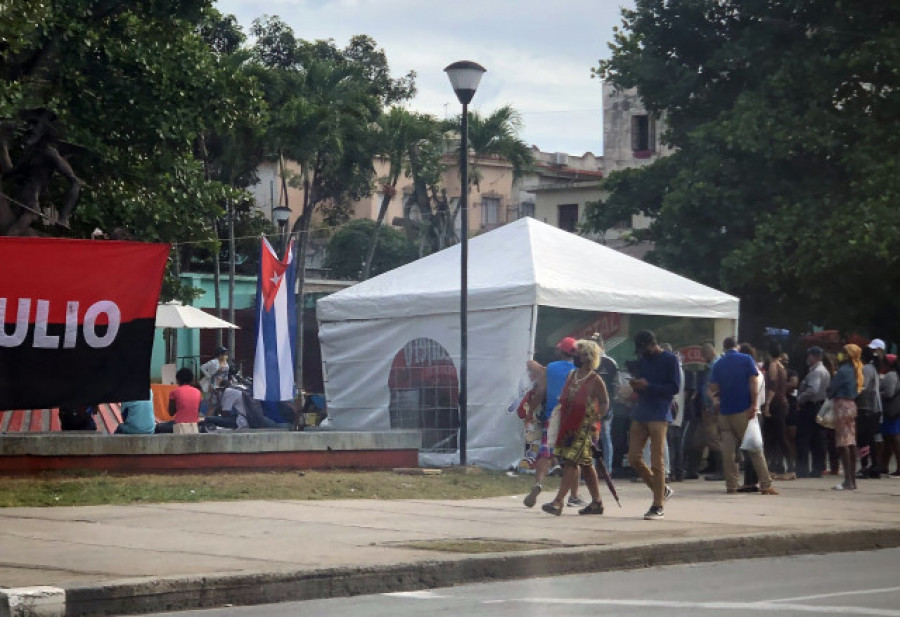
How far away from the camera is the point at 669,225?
109ft

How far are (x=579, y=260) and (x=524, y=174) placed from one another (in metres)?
35.8

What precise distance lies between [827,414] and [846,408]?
0.49 metres

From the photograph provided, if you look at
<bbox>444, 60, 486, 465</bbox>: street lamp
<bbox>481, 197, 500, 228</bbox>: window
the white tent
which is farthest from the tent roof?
<bbox>481, 197, 500, 228</bbox>: window

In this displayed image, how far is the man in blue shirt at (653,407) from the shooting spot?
1386 centimetres

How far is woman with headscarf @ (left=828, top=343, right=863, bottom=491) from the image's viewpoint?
59.9 ft

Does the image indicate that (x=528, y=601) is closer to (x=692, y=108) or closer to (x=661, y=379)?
(x=661, y=379)

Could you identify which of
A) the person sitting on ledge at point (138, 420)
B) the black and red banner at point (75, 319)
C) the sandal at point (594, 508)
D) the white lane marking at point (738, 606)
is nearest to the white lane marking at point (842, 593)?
the white lane marking at point (738, 606)

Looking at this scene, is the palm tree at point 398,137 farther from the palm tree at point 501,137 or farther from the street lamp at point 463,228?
the street lamp at point 463,228

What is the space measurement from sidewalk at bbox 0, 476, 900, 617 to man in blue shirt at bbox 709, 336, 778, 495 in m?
1.05

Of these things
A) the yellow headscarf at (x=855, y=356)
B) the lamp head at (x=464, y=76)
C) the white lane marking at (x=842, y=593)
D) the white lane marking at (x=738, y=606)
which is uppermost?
the lamp head at (x=464, y=76)

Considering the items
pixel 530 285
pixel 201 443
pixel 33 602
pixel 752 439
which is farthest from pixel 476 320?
pixel 33 602

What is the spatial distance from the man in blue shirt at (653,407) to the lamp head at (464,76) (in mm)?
Answer: 5881

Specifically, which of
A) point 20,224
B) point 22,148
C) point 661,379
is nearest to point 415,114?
point 22,148

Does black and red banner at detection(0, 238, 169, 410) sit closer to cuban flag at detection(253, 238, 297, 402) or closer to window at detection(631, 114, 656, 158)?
cuban flag at detection(253, 238, 297, 402)
